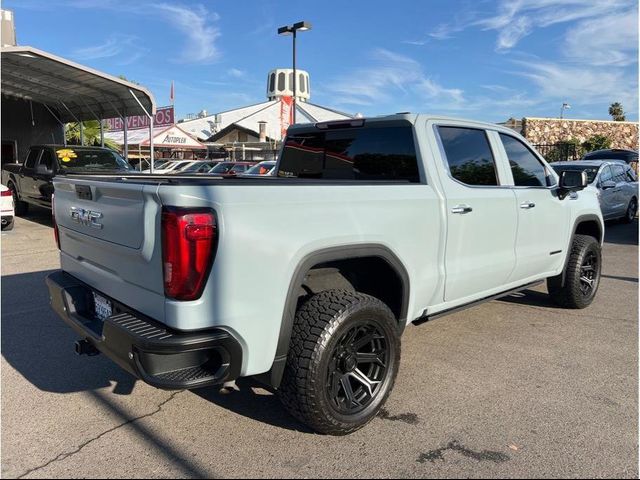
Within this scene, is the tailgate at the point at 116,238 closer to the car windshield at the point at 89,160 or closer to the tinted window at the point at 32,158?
the car windshield at the point at 89,160

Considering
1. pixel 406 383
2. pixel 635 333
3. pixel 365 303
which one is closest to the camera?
pixel 365 303

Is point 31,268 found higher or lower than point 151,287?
lower

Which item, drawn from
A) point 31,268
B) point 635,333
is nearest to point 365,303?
point 635,333

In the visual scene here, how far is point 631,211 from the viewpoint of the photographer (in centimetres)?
1391

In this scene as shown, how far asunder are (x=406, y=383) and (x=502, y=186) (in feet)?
5.91

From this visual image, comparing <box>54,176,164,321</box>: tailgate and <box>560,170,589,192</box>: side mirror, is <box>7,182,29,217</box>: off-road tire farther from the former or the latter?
<box>560,170,589,192</box>: side mirror

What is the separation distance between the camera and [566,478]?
2721 mm

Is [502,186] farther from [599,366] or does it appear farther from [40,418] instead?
[40,418]

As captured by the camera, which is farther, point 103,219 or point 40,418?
point 40,418

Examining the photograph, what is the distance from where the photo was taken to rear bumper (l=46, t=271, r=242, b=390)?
249 cm

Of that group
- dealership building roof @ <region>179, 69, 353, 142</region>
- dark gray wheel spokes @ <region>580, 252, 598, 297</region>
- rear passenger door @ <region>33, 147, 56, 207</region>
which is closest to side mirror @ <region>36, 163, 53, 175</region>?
rear passenger door @ <region>33, 147, 56, 207</region>

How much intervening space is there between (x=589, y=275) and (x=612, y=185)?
25.3 feet

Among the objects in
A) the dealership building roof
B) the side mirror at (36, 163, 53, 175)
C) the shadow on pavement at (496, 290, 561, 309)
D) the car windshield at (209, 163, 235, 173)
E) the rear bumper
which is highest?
the dealership building roof

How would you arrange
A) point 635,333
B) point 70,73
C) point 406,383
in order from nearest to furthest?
point 406,383, point 635,333, point 70,73
